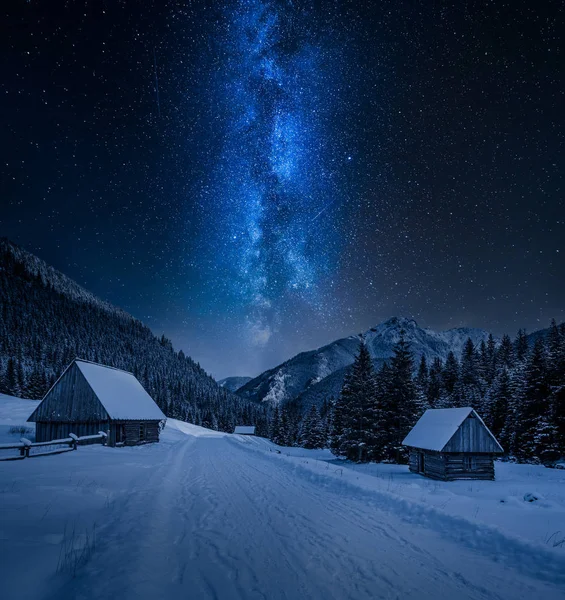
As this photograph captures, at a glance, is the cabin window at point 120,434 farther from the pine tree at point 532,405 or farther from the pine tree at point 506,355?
the pine tree at point 506,355

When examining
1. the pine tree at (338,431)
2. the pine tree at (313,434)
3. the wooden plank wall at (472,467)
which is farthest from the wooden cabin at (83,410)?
the pine tree at (313,434)

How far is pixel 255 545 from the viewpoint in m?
6.40

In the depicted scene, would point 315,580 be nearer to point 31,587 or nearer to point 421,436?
point 31,587

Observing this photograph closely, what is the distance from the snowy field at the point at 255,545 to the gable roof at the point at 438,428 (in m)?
14.4

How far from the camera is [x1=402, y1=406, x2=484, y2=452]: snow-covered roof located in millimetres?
→ 25483

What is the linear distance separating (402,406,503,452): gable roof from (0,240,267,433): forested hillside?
289 ft

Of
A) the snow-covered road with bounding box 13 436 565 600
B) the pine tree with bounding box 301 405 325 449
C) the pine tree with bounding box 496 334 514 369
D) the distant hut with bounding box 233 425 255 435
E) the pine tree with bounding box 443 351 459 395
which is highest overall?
the pine tree with bounding box 496 334 514 369

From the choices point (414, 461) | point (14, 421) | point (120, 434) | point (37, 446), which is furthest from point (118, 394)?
point (414, 461)

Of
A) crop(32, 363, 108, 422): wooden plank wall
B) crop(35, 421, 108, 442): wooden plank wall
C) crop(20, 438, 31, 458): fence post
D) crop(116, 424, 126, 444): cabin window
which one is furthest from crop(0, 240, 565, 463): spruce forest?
crop(20, 438, 31, 458): fence post

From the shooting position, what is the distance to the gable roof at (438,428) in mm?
25453

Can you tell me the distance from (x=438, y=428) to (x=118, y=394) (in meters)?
30.2

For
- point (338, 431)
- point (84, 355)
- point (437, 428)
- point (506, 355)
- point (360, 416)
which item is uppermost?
point (506, 355)

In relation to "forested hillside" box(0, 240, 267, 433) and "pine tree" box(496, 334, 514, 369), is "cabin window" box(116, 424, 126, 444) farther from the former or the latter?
"pine tree" box(496, 334, 514, 369)

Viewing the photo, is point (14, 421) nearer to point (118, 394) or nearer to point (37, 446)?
point (118, 394)
